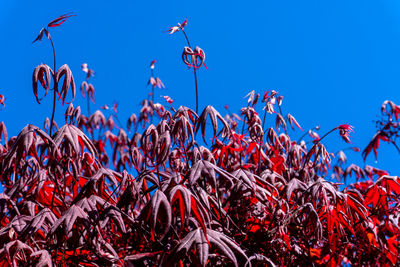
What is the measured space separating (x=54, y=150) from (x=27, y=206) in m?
0.49

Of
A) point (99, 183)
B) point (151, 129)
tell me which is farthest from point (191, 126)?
point (99, 183)

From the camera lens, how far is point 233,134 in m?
2.44

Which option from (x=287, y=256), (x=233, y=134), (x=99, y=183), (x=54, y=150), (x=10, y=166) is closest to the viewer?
(x=54, y=150)

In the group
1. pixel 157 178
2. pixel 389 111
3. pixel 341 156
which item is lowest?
pixel 157 178

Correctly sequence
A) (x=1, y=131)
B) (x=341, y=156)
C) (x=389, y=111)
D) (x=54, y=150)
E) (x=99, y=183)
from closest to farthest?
(x=54, y=150) < (x=99, y=183) < (x=389, y=111) < (x=1, y=131) < (x=341, y=156)

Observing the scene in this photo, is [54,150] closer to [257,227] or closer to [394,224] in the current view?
[257,227]

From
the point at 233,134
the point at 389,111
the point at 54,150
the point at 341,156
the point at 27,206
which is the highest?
the point at 341,156

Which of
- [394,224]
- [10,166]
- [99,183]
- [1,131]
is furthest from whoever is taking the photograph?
[1,131]

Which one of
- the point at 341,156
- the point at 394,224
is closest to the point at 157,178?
the point at 394,224

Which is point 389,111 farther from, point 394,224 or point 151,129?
point 151,129

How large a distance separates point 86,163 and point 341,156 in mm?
3010

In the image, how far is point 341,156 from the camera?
4508 millimetres

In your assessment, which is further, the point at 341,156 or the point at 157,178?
the point at 341,156

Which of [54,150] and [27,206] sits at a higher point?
[54,150]
